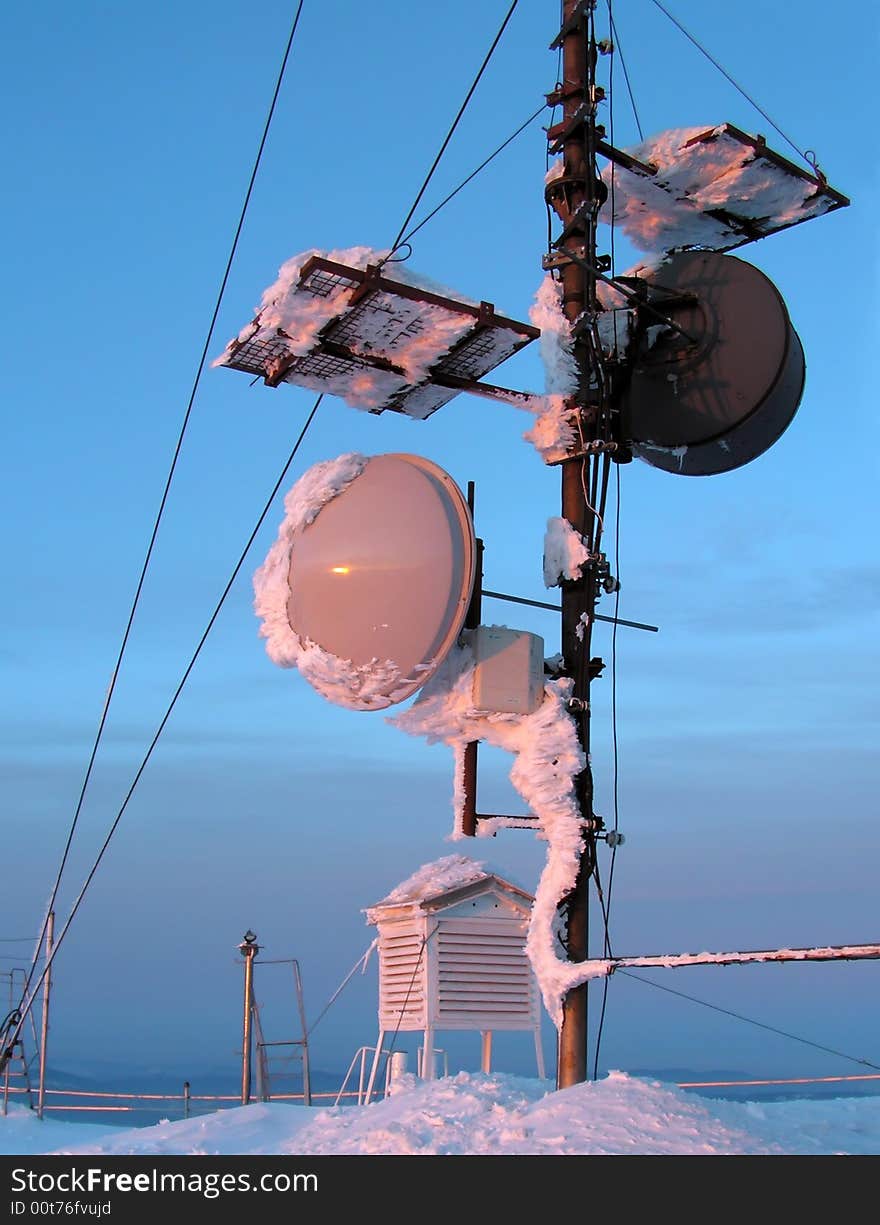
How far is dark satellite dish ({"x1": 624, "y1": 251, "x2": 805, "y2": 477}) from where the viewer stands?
9953mm

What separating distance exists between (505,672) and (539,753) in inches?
25.2

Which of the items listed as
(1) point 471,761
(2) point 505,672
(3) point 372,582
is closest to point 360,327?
(3) point 372,582

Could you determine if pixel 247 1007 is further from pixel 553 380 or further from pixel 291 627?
pixel 553 380

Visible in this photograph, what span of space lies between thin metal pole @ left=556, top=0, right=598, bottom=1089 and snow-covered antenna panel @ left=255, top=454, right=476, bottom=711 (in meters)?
1.04

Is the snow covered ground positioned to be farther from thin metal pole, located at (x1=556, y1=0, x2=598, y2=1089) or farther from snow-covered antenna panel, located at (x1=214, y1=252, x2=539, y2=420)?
snow-covered antenna panel, located at (x1=214, y1=252, x2=539, y2=420)

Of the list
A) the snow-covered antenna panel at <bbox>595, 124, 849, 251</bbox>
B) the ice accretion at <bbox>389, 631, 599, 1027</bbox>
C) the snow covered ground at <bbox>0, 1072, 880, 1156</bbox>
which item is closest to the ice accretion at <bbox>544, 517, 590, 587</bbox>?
the ice accretion at <bbox>389, 631, 599, 1027</bbox>

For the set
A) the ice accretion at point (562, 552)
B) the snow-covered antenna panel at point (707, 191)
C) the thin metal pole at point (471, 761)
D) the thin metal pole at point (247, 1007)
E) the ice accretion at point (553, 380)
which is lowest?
the thin metal pole at point (247, 1007)

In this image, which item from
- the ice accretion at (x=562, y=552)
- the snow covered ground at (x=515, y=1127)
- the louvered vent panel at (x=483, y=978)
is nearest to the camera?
the snow covered ground at (x=515, y=1127)

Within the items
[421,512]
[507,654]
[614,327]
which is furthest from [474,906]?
[614,327]

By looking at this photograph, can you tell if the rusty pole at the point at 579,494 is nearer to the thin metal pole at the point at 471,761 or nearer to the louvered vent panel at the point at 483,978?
the thin metal pole at the point at 471,761

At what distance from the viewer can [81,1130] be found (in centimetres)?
1171

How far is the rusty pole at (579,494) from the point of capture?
8688 mm

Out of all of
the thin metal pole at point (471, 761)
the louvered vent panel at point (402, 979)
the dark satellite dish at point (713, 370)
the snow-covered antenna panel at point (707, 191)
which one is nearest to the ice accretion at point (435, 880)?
the louvered vent panel at point (402, 979)
